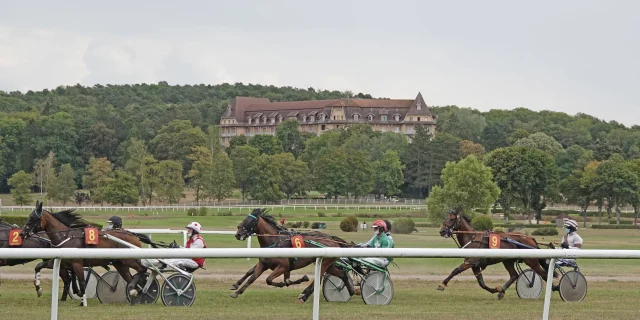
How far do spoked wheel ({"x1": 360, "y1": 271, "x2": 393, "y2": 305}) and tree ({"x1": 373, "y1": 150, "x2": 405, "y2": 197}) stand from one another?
106842 millimetres

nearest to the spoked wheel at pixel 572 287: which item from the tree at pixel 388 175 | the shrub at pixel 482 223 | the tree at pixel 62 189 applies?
the shrub at pixel 482 223

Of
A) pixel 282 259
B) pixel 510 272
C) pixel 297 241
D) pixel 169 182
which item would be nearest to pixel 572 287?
pixel 510 272

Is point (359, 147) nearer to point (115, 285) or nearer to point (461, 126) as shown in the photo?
point (461, 126)

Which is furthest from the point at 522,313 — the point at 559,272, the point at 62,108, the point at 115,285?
the point at 62,108

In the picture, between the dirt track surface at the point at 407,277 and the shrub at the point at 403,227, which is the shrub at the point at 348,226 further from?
the dirt track surface at the point at 407,277

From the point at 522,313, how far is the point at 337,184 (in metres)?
100

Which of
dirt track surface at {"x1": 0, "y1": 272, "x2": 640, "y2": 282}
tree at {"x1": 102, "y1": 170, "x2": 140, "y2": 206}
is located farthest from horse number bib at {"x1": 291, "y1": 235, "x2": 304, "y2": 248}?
tree at {"x1": 102, "y1": 170, "x2": 140, "y2": 206}

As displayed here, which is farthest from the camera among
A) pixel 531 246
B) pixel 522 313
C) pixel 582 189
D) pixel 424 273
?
pixel 582 189

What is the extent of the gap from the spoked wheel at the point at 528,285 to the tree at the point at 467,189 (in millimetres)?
57250

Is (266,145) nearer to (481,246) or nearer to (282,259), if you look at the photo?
(481,246)

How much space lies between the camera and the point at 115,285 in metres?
14.1

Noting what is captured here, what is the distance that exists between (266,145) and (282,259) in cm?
13106

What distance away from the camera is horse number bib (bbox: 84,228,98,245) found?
14602 millimetres

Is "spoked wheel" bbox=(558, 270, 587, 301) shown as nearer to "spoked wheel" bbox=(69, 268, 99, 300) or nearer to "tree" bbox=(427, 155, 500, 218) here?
"spoked wheel" bbox=(69, 268, 99, 300)
